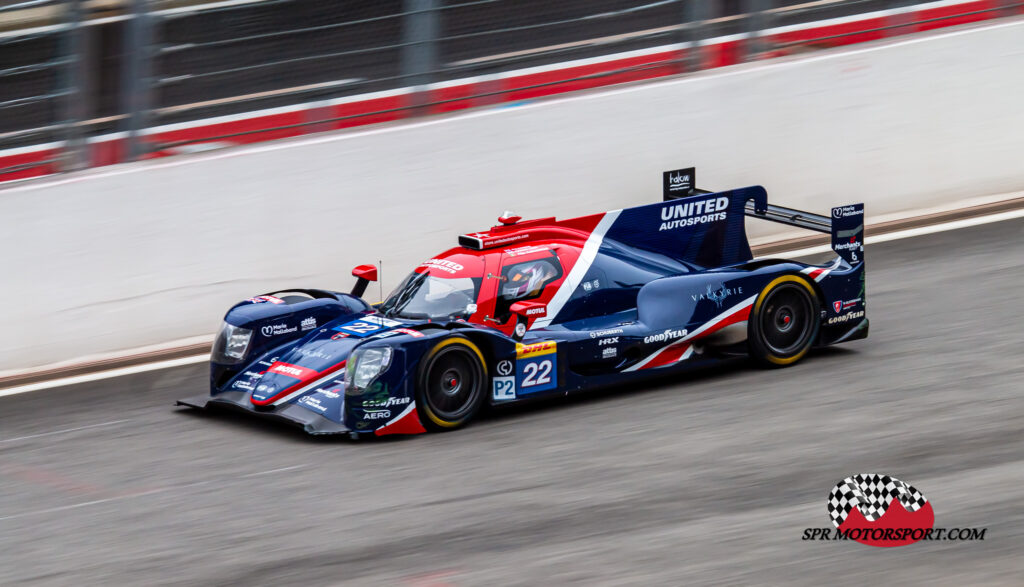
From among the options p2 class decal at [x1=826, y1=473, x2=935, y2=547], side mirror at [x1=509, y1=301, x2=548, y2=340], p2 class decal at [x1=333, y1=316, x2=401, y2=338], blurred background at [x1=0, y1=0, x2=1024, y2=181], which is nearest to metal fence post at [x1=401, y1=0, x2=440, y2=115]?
blurred background at [x1=0, y1=0, x2=1024, y2=181]

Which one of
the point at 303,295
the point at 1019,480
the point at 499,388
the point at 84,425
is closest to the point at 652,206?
the point at 499,388

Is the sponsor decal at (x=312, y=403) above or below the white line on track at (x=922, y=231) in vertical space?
below

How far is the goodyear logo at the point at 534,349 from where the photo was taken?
A: 27.3 feet

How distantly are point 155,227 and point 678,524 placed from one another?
5.79 meters

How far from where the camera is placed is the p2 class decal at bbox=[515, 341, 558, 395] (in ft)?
27.4

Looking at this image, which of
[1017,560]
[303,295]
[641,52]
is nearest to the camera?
[1017,560]

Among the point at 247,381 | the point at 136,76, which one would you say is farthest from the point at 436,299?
the point at 136,76

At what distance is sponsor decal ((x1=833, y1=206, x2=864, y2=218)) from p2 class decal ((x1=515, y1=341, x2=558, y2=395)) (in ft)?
8.13

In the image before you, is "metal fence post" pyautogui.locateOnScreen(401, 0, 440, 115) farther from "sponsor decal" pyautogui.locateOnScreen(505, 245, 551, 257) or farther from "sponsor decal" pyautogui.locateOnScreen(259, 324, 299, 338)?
"sponsor decal" pyautogui.locateOnScreen(259, 324, 299, 338)

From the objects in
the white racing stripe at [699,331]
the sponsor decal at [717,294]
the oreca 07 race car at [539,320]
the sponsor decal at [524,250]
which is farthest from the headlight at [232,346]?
the sponsor decal at [717,294]

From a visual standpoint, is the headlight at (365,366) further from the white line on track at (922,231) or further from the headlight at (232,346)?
the white line on track at (922,231)

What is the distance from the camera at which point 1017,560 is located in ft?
19.0

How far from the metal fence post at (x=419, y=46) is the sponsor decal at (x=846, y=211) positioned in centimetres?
401

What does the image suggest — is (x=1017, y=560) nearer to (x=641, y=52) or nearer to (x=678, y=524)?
(x=678, y=524)
